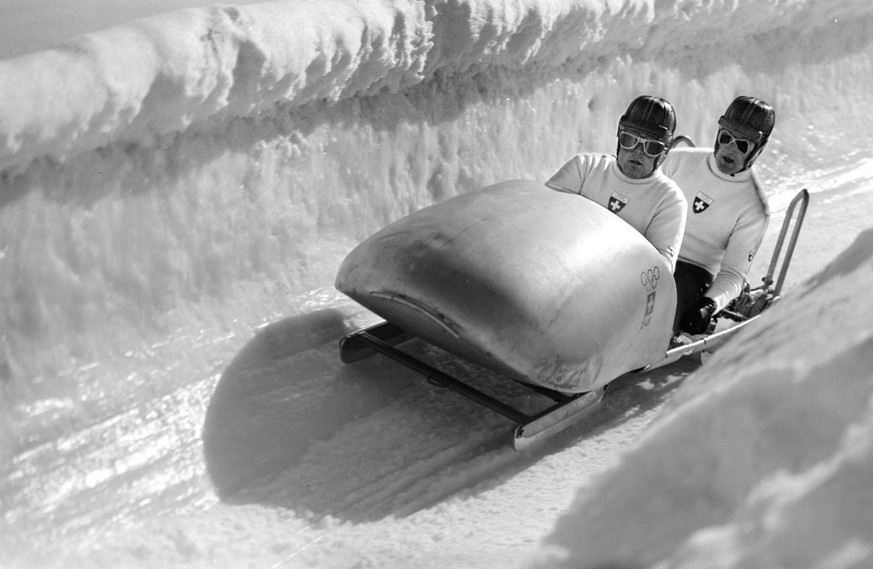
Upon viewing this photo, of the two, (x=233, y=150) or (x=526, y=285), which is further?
(x=233, y=150)

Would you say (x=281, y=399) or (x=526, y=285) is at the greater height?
(x=526, y=285)

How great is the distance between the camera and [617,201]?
11.4 feet

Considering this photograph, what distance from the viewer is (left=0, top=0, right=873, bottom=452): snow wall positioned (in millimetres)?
2713

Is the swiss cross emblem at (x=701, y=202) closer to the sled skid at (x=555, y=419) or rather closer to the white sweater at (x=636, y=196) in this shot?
the white sweater at (x=636, y=196)

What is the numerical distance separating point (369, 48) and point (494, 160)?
1017 mm

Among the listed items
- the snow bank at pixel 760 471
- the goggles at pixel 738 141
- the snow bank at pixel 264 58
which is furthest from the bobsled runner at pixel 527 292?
the snow bank at pixel 760 471

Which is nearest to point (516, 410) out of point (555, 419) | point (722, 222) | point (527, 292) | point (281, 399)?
point (555, 419)

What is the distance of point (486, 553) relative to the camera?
7.57ft

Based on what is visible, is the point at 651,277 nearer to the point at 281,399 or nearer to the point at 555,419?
the point at 555,419

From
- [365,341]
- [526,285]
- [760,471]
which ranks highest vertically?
[760,471]

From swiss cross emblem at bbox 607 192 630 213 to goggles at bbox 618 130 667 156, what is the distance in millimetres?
163

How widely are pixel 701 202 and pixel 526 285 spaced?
1198 millimetres

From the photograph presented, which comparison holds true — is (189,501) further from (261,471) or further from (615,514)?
(615,514)

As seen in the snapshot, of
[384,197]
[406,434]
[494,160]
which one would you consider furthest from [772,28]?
[406,434]
